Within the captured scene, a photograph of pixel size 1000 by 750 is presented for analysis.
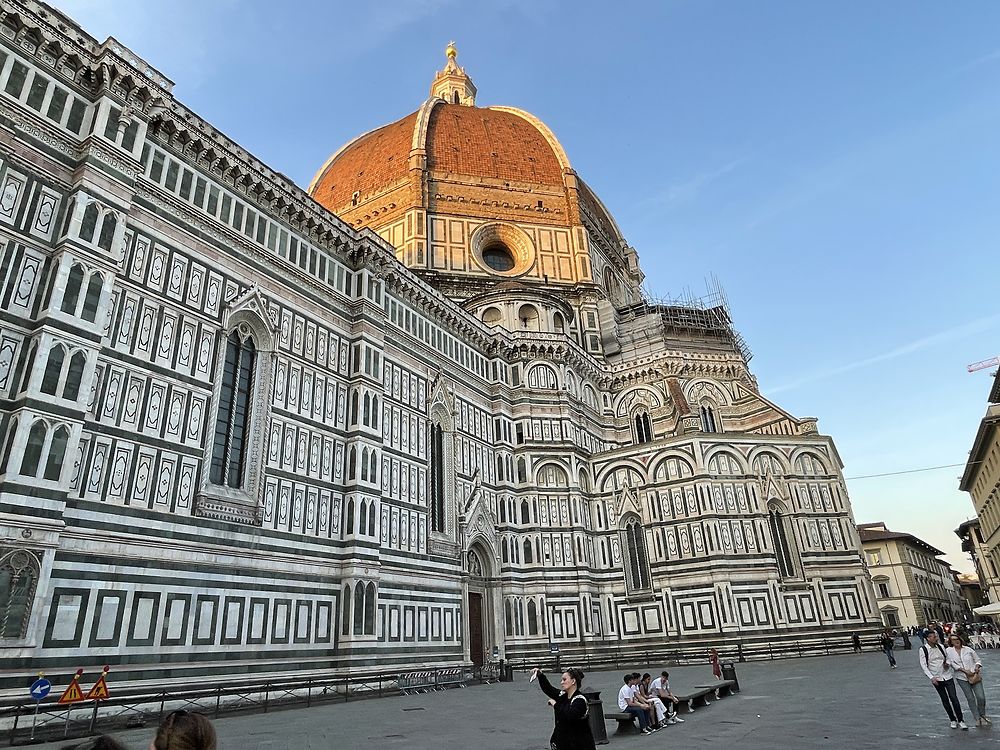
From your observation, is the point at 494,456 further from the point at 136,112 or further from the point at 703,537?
the point at 136,112

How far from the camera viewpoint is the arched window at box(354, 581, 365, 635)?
18203mm

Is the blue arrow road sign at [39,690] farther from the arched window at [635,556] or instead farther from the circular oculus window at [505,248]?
the circular oculus window at [505,248]

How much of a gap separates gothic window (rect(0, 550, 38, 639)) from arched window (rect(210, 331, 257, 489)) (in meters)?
4.76

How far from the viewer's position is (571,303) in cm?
3875

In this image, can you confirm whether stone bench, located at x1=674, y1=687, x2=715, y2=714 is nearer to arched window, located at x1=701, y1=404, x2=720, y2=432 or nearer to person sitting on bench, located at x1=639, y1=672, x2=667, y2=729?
person sitting on bench, located at x1=639, y1=672, x2=667, y2=729

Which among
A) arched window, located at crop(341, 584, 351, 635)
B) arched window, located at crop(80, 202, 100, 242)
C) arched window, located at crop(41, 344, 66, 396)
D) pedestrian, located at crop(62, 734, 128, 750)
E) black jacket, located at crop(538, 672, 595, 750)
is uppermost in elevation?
arched window, located at crop(80, 202, 100, 242)

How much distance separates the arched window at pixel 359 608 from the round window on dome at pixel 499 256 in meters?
25.6

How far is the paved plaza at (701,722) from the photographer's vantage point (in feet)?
25.8

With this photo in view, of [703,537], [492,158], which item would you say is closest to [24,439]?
[703,537]

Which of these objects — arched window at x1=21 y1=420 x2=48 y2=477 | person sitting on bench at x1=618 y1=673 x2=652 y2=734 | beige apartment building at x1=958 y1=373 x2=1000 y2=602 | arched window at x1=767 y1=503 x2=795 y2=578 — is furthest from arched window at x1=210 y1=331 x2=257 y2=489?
beige apartment building at x1=958 y1=373 x2=1000 y2=602

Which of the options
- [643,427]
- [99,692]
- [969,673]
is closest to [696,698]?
[969,673]

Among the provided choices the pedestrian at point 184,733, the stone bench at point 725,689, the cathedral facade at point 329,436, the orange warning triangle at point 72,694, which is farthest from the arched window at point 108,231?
the stone bench at point 725,689

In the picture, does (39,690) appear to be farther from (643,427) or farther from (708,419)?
(708,419)

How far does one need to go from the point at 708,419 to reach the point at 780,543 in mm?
7407
